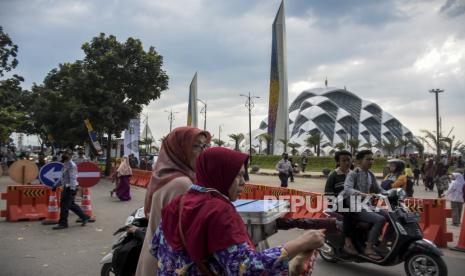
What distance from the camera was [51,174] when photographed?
945 cm

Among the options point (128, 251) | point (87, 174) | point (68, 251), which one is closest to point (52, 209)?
point (87, 174)

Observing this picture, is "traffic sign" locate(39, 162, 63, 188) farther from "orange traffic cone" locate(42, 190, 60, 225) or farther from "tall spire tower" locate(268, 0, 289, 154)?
"tall spire tower" locate(268, 0, 289, 154)

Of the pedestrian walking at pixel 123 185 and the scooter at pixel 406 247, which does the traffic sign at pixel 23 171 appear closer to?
the pedestrian walking at pixel 123 185

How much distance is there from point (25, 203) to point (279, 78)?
26191mm

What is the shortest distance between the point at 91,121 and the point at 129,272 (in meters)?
23.2

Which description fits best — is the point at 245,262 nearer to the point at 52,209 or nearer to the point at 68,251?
the point at 68,251

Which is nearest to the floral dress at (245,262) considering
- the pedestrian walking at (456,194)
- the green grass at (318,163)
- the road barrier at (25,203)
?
the pedestrian walking at (456,194)

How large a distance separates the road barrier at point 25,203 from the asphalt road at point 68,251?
256 millimetres

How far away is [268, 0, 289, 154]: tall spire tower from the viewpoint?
113 ft

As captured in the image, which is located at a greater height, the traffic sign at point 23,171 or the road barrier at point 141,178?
the traffic sign at point 23,171

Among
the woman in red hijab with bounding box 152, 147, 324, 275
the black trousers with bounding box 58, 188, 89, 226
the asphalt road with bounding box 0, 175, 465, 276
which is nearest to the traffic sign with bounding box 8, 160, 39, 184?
the asphalt road with bounding box 0, 175, 465, 276

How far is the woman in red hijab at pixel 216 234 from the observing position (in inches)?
65.0

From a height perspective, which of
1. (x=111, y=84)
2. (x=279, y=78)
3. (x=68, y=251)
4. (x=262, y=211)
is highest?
(x=279, y=78)

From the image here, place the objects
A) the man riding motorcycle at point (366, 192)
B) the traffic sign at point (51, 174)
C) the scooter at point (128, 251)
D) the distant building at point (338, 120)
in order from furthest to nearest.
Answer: the distant building at point (338, 120)
the traffic sign at point (51, 174)
the man riding motorcycle at point (366, 192)
the scooter at point (128, 251)
